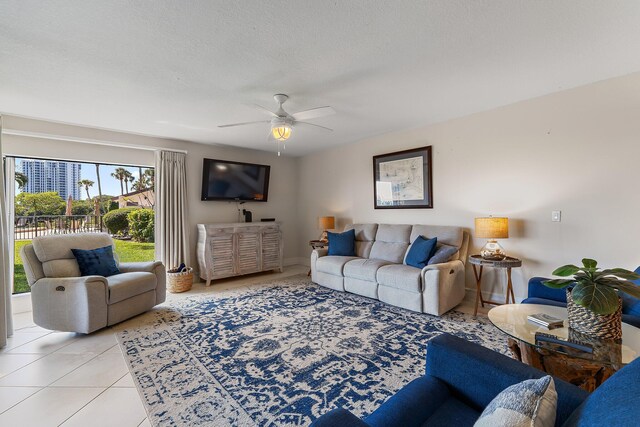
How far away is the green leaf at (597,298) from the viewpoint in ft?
4.75

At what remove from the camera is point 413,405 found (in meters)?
1.12

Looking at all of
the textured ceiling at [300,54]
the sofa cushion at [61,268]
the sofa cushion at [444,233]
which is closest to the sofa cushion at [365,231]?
the sofa cushion at [444,233]

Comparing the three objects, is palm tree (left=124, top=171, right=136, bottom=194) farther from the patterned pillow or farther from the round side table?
the patterned pillow

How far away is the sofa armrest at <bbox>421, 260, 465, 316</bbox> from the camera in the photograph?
3.15m

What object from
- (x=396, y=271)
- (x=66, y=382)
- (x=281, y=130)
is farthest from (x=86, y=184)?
(x=396, y=271)

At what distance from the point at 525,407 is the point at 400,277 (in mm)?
2726

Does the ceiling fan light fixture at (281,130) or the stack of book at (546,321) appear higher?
the ceiling fan light fixture at (281,130)

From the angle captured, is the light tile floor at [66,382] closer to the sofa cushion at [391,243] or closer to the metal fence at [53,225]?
the metal fence at [53,225]

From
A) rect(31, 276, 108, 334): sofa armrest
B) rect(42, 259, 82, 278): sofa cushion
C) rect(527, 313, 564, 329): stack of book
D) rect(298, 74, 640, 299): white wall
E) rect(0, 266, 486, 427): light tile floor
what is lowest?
rect(0, 266, 486, 427): light tile floor

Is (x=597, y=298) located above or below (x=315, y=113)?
below

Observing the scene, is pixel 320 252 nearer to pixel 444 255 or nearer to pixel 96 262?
pixel 444 255

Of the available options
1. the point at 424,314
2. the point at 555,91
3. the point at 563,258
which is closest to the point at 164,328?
the point at 424,314

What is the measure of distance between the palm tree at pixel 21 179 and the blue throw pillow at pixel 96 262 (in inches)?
58.3

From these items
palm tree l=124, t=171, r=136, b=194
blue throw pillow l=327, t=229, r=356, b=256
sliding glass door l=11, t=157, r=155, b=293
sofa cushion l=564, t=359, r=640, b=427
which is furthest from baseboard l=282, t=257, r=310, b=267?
sofa cushion l=564, t=359, r=640, b=427
